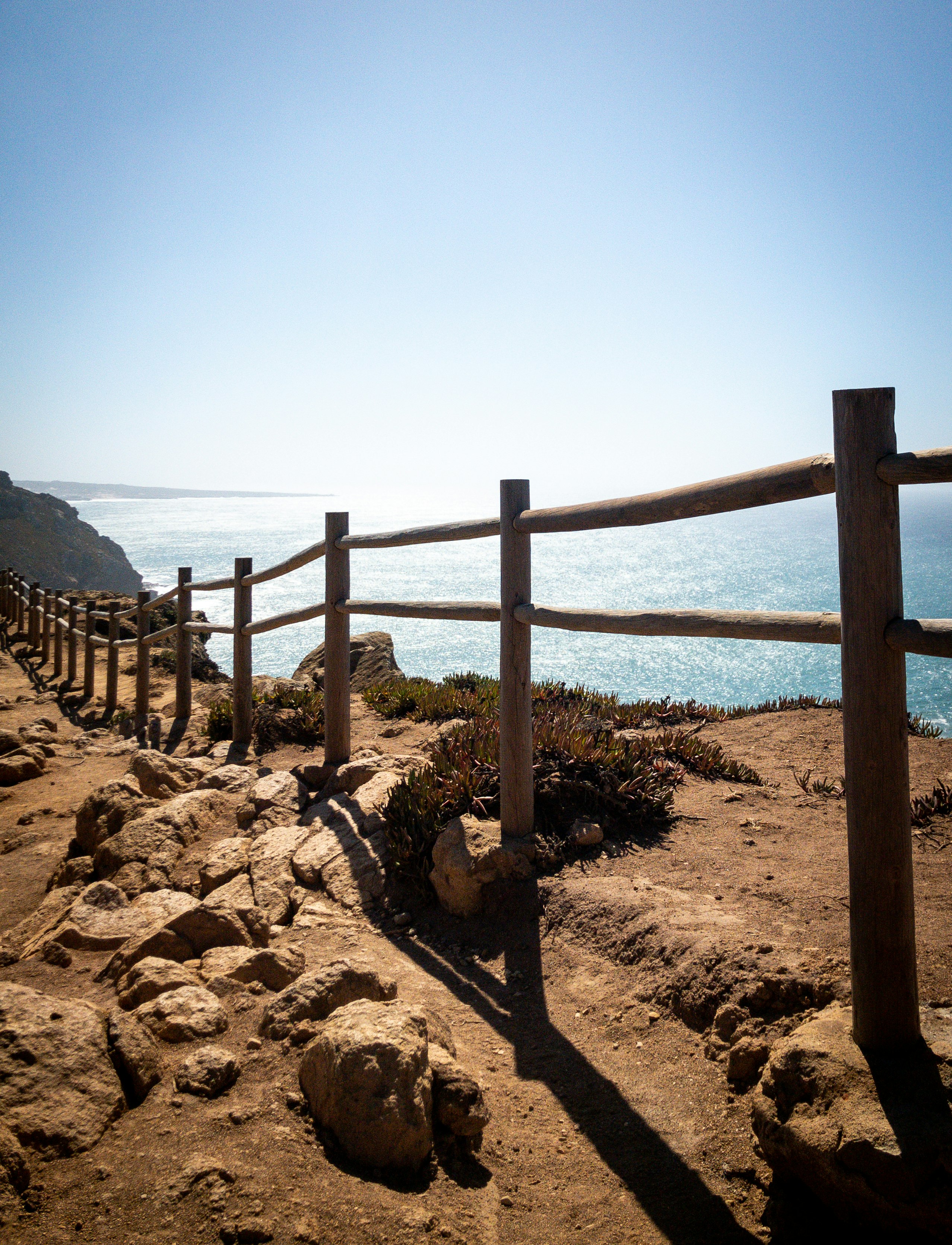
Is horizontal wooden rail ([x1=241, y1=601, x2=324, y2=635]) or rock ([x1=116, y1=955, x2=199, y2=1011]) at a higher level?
horizontal wooden rail ([x1=241, y1=601, x2=324, y2=635])

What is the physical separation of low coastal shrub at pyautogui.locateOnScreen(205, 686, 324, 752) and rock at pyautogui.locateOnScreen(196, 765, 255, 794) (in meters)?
1.13

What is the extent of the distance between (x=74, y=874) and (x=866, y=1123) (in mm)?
3893

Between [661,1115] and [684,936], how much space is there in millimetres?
739

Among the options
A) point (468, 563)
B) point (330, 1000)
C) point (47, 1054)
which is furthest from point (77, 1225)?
point (468, 563)

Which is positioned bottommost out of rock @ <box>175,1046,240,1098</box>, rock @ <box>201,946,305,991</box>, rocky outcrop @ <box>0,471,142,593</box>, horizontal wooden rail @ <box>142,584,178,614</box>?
rock @ <box>201,946,305,991</box>

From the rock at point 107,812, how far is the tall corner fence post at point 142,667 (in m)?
4.22

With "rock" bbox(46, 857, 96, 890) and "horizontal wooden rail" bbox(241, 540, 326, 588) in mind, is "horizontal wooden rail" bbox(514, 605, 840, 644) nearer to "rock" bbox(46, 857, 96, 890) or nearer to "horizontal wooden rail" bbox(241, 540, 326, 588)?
A: "horizontal wooden rail" bbox(241, 540, 326, 588)

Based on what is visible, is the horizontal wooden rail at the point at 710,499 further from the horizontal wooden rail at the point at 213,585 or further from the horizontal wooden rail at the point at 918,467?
the horizontal wooden rail at the point at 213,585

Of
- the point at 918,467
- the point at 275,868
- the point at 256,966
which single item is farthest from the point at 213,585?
the point at 918,467

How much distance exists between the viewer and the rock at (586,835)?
3.90 meters

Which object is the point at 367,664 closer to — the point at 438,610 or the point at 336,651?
the point at 336,651

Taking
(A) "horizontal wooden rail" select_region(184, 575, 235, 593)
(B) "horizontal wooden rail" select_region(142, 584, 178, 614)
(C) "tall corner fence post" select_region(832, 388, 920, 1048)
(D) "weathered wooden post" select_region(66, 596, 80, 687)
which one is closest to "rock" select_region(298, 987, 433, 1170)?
(C) "tall corner fence post" select_region(832, 388, 920, 1048)

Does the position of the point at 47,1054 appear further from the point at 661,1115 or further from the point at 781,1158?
the point at 781,1158

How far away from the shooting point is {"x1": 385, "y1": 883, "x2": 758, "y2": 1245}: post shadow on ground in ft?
6.61
